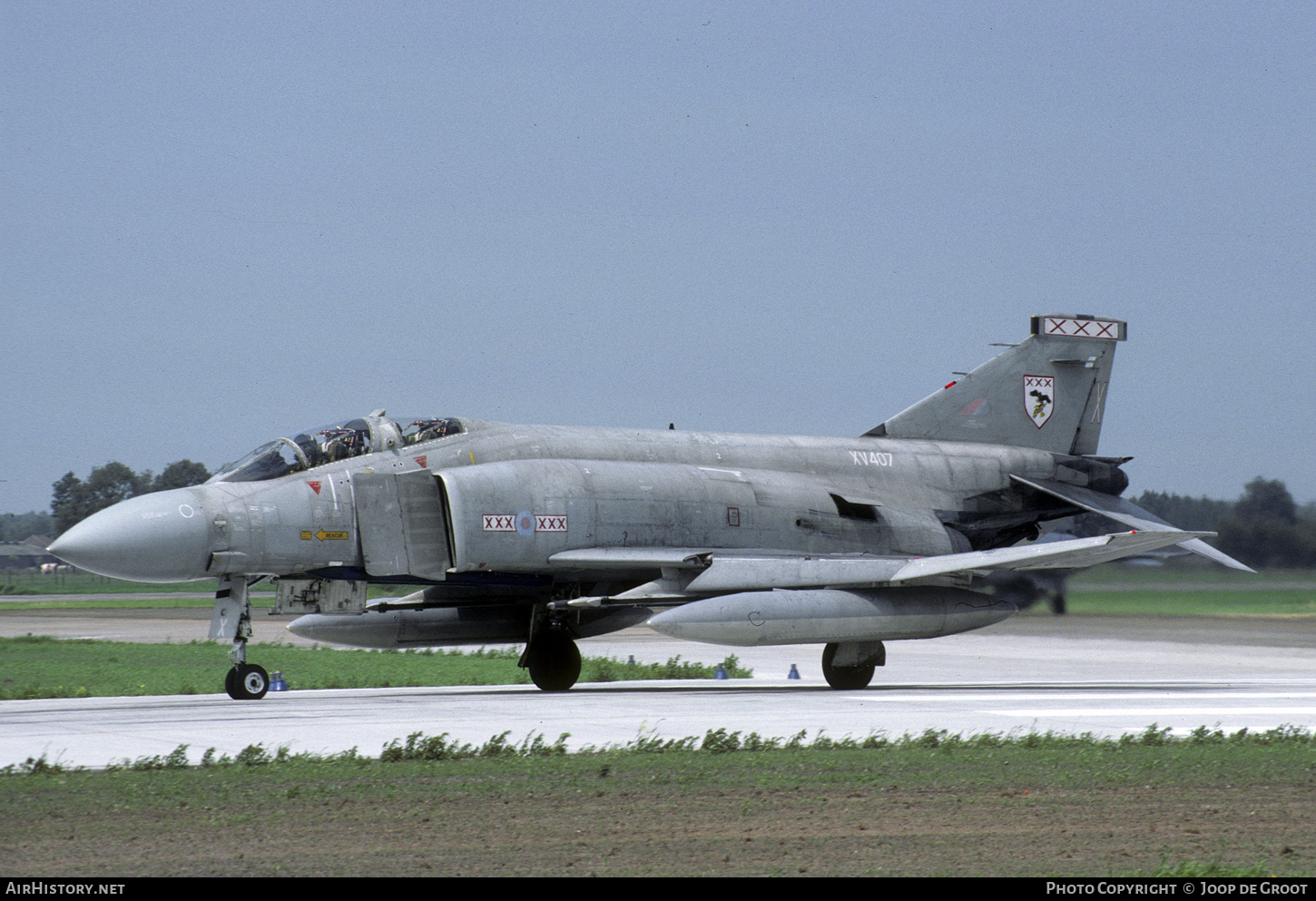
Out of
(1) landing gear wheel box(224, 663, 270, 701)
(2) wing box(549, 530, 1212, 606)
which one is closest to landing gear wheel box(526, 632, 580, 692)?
(2) wing box(549, 530, 1212, 606)

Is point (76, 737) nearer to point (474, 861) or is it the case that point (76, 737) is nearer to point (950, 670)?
point (474, 861)

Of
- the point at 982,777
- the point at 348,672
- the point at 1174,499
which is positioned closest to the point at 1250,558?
the point at 1174,499

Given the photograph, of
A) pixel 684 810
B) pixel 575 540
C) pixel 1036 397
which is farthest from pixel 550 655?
pixel 684 810

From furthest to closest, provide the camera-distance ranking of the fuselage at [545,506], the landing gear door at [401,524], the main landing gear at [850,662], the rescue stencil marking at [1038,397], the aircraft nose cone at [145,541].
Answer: the rescue stencil marking at [1038,397]
the main landing gear at [850,662]
the landing gear door at [401,524]
the fuselage at [545,506]
the aircraft nose cone at [145,541]

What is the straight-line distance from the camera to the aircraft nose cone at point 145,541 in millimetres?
14148

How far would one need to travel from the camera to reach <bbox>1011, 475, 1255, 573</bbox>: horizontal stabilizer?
20219 millimetres

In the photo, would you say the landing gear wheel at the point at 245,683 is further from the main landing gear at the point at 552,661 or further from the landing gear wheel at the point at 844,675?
the landing gear wheel at the point at 844,675

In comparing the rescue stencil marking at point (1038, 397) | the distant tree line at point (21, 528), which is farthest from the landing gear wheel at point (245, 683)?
the distant tree line at point (21, 528)

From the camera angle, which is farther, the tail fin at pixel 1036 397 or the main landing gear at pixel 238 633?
the tail fin at pixel 1036 397

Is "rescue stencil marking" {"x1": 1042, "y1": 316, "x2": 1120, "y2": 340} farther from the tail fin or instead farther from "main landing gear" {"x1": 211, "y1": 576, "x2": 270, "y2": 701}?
"main landing gear" {"x1": 211, "y1": 576, "x2": 270, "y2": 701}

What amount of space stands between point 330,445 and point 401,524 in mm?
1215

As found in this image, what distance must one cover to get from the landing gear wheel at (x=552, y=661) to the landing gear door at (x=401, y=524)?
1.71 m

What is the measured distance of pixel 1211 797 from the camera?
8.13m
